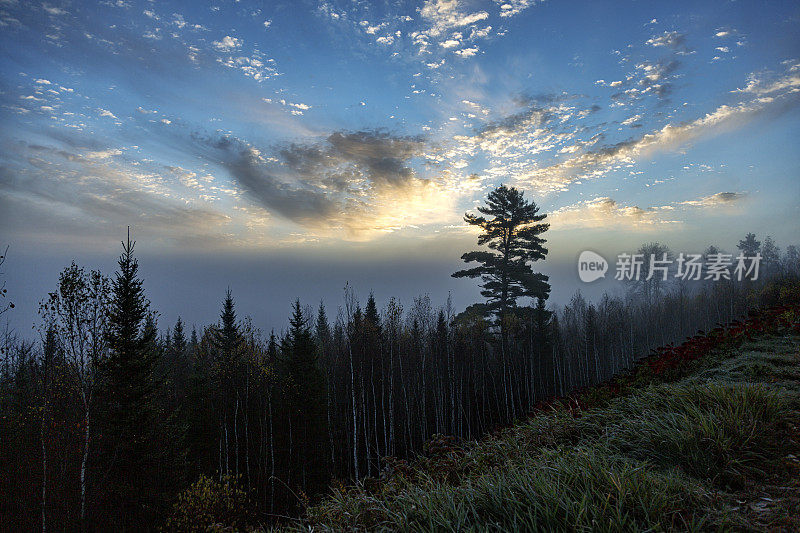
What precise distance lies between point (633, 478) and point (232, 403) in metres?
26.9

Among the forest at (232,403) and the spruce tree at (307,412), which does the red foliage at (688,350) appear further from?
the spruce tree at (307,412)

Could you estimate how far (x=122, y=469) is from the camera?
14297mm

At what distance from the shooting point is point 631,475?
10.8 ft

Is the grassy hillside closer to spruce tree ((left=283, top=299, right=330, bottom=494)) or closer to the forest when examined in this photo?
the forest

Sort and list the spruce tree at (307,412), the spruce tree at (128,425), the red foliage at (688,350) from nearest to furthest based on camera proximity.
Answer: the red foliage at (688,350) < the spruce tree at (128,425) < the spruce tree at (307,412)

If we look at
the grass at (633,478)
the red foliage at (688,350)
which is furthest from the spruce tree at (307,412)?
the grass at (633,478)

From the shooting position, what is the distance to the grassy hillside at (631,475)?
2.90 metres

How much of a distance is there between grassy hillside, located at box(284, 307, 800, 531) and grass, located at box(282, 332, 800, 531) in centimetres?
1

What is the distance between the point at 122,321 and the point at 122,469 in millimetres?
6121

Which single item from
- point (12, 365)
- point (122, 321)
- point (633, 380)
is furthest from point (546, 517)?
point (12, 365)

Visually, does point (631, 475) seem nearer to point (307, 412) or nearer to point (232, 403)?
point (307, 412)

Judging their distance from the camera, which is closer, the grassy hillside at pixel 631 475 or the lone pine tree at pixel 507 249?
the grassy hillside at pixel 631 475

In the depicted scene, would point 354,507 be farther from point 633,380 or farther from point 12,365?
point 12,365

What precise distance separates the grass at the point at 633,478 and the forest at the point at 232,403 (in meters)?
2.21
